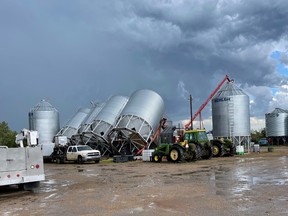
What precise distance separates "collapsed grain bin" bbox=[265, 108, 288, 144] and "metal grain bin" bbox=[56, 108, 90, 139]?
3533 cm

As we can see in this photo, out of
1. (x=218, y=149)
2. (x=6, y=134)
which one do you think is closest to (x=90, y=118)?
(x=218, y=149)

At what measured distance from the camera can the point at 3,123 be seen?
80.7 m

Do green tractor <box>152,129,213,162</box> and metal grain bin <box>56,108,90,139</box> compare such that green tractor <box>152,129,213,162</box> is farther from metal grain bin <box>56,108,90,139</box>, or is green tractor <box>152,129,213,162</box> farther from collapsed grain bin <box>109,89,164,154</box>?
metal grain bin <box>56,108,90,139</box>

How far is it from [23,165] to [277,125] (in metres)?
63.3

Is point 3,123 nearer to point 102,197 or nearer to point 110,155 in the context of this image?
point 110,155

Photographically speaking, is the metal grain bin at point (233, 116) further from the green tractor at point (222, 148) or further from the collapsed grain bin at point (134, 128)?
the collapsed grain bin at point (134, 128)

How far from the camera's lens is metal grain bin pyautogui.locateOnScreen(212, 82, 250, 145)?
40.6 meters

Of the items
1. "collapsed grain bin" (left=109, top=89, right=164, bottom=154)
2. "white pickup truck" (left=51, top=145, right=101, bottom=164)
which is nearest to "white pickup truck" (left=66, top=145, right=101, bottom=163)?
"white pickup truck" (left=51, top=145, right=101, bottom=164)

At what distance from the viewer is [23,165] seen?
46.3 ft

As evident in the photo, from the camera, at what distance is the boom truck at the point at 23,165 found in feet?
44.3

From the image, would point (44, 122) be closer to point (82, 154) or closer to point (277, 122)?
point (82, 154)

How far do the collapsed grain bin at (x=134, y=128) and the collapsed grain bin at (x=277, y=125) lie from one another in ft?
121

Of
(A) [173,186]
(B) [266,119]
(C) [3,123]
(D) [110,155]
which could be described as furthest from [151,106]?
(C) [3,123]

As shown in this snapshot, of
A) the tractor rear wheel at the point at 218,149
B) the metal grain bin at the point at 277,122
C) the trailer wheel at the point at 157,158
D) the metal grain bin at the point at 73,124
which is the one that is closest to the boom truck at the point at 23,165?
the trailer wheel at the point at 157,158
